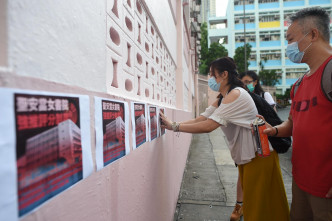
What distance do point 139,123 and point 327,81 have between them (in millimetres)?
1115

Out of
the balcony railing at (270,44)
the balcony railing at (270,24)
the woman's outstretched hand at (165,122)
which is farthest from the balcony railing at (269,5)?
the woman's outstretched hand at (165,122)

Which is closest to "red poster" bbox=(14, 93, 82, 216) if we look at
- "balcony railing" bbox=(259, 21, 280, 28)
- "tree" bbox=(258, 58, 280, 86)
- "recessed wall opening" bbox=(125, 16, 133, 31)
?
"recessed wall opening" bbox=(125, 16, 133, 31)

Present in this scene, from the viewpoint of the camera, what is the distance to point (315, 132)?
4.52ft

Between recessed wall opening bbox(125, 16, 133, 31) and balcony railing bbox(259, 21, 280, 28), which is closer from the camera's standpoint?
recessed wall opening bbox(125, 16, 133, 31)

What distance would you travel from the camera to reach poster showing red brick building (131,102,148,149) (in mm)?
1236

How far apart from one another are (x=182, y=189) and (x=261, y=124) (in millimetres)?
2364

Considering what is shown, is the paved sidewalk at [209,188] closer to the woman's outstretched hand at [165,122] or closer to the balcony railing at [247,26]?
the woman's outstretched hand at [165,122]

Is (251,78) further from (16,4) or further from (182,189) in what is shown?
(16,4)

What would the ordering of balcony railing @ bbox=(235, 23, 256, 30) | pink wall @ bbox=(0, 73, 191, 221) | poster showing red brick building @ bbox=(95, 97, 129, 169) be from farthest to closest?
balcony railing @ bbox=(235, 23, 256, 30)
poster showing red brick building @ bbox=(95, 97, 129, 169)
pink wall @ bbox=(0, 73, 191, 221)

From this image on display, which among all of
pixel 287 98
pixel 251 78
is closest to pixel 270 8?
pixel 287 98

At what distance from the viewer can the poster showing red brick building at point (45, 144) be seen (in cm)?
48

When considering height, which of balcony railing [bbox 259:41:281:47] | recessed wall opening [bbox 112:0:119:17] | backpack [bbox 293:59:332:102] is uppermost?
balcony railing [bbox 259:41:281:47]

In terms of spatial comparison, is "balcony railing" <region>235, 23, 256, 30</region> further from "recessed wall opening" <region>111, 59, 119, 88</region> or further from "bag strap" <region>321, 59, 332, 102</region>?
"recessed wall opening" <region>111, 59, 119, 88</region>

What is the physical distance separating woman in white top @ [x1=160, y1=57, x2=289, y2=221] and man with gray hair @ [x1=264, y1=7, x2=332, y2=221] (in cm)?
28
